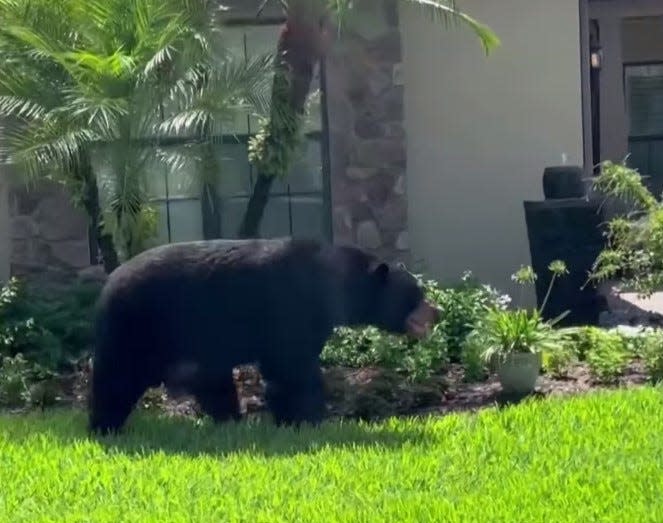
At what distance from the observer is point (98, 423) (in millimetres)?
7949

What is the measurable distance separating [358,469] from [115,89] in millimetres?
3453

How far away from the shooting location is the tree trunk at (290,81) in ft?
33.6

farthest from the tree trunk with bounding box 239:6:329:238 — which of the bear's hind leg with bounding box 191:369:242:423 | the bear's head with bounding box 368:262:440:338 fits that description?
the bear's hind leg with bounding box 191:369:242:423

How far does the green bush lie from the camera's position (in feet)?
32.6

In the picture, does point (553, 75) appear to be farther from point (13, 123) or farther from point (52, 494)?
point (52, 494)

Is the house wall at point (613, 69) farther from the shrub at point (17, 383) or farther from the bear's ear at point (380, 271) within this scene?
the shrub at point (17, 383)

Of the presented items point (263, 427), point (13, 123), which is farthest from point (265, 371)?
point (13, 123)

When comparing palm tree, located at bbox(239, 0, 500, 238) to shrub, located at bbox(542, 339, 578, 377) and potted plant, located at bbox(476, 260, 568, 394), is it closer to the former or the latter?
potted plant, located at bbox(476, 260, 568, 394)

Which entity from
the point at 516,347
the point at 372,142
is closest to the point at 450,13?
the point at 372,142

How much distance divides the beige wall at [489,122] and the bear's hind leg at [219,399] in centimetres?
497

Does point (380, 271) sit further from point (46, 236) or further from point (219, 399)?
point (46, 236)

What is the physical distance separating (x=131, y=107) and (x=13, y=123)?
82.3 inches

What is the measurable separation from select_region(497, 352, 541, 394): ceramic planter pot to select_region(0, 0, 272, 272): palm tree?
8.19ft

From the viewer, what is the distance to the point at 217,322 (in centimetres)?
795
